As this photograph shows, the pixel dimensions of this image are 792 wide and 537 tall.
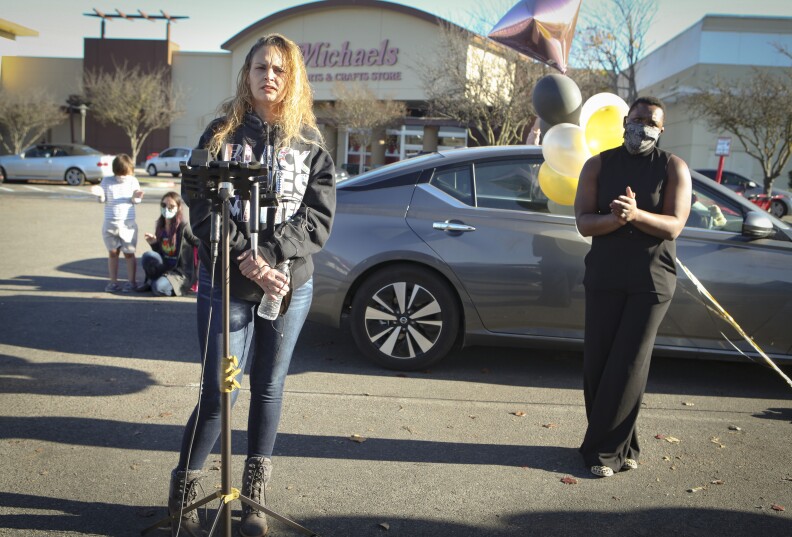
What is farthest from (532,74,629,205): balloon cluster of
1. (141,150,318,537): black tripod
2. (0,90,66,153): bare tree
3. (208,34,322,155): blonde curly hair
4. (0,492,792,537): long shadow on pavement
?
(0,90,66,153): bare tree

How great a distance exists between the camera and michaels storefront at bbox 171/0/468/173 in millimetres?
42469

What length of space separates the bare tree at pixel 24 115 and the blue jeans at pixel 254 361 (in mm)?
46730

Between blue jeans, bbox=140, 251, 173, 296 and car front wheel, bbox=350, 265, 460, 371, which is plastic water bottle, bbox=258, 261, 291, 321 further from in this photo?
blue jeans, bbox=140, 251, 173, 296

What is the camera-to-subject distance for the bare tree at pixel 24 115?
143 feet

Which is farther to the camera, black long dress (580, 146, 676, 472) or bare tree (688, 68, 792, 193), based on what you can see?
bare tree (688, 68, 792, 193)

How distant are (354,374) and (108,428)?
70.4 inches

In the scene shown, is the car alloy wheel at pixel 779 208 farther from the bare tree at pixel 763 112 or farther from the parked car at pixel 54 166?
the parked car at pixel 54 166

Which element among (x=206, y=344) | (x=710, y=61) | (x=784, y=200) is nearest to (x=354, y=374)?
(x=206, y=344)

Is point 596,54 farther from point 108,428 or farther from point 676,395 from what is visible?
point 108,428

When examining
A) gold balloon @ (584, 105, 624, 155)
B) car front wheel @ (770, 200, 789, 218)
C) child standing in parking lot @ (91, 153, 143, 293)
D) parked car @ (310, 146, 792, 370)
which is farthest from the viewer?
car front wheel @ (770, 200, 789, 218)

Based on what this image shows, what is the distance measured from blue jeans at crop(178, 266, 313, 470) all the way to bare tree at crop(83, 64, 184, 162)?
41.8 m

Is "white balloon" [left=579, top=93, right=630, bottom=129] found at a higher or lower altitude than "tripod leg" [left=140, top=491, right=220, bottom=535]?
higher

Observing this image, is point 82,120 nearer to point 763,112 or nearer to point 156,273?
point 763,112

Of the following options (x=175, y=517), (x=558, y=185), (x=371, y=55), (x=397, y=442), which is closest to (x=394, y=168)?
(x=558, y=185)
